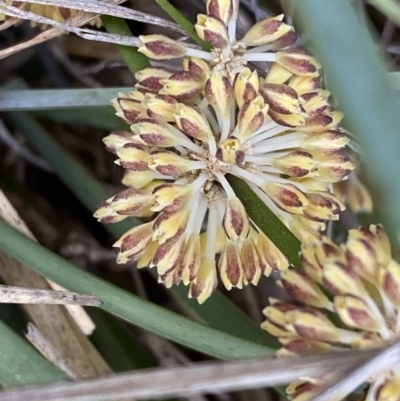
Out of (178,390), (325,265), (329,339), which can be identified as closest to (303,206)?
(325,265)

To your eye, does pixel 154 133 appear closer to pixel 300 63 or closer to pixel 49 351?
pixel 300 63

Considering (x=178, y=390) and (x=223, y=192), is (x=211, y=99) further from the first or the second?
(x=178, y=390)

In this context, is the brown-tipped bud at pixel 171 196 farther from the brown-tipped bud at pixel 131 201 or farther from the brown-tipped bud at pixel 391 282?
the brown-tipped bud at pixel 391 282

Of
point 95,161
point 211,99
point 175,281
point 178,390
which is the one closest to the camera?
point 178,390

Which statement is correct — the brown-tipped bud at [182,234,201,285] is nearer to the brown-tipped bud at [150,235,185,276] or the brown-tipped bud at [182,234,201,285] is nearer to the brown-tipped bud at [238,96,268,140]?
the brown-tipped bud at [150,235,185,276]

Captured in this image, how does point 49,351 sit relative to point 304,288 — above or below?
below

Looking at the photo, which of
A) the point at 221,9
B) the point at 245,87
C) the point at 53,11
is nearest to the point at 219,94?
the point at 245,87

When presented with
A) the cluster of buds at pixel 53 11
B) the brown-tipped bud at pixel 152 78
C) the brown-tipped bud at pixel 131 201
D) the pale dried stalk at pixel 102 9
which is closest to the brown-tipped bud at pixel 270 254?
the brown-tipped bud at pixel 131 201
